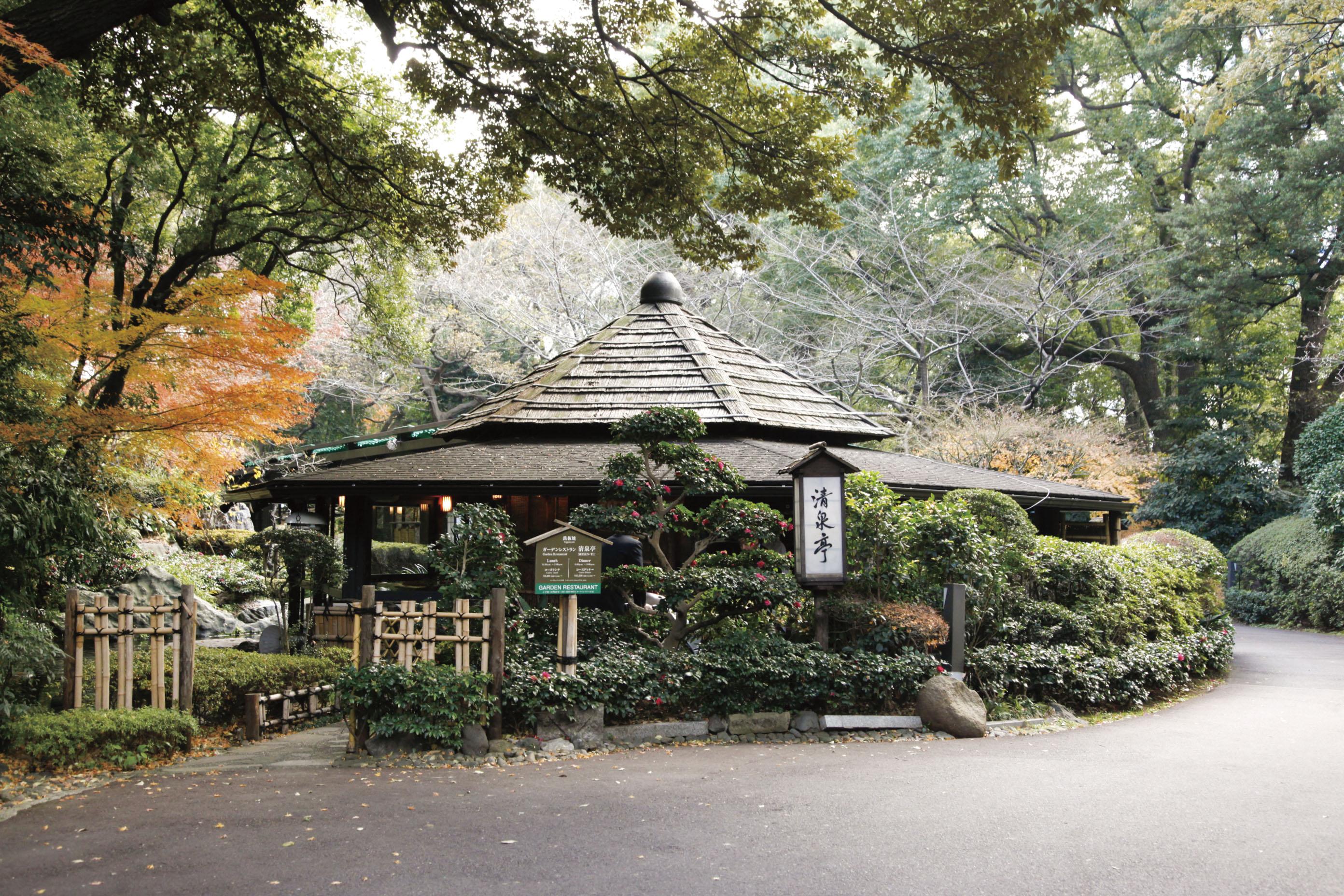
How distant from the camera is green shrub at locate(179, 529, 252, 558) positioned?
22672 mm

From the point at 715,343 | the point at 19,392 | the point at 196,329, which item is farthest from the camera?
the point at 715,343

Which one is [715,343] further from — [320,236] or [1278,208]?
[1278,208]

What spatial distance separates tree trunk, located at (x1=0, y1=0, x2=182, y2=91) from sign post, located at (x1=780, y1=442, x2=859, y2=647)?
6.46m

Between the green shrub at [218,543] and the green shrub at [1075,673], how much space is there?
61.9ft

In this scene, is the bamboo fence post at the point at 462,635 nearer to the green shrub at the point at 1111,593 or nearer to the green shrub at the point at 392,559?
the green shrub at the point at 1111,593

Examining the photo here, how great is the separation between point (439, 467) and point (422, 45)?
18.5 ft

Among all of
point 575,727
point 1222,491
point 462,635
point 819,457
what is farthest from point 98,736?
point 1222,491

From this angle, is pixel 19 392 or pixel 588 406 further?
pixel 588 406

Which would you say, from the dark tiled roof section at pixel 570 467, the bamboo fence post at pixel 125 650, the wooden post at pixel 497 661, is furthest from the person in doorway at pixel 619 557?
the bamboo fence post at pixel 125 650

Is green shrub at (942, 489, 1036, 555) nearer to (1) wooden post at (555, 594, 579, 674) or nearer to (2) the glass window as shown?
(1) wooden post at (555, 594, 579, 674)

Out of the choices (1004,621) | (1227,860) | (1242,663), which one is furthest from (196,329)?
(1242,663)

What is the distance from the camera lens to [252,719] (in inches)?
336

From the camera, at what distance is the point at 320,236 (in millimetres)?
14562

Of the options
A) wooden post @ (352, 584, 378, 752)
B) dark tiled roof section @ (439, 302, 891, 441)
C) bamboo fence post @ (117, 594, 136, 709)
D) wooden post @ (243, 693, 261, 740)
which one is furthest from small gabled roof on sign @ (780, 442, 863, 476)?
bamboo fence post @ (117, 594, 136, 709)
